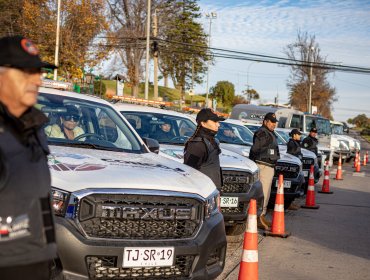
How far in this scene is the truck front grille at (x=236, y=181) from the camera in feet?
28.1

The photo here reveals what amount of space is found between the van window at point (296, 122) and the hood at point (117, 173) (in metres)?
23.3

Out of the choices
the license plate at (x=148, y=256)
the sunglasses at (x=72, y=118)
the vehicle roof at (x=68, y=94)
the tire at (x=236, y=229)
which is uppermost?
the vehicle roof at (x=68, y=94)

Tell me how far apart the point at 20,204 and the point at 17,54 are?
0.66 metres

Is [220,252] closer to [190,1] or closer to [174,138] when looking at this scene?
[174,138]

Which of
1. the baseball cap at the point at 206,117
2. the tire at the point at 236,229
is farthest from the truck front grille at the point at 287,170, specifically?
the baseball cap at the point at 206,117

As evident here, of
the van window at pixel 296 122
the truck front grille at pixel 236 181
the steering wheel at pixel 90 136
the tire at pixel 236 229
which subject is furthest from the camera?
the van window at pixel 296 122

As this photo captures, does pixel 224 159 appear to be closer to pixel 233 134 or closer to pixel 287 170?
pixel 287 170

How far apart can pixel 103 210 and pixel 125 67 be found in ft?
148

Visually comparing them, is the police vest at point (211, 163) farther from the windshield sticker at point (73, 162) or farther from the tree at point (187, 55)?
the tree at point (187, 55)

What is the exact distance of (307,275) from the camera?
6895mm

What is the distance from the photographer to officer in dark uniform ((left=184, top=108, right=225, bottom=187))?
704 centimetres

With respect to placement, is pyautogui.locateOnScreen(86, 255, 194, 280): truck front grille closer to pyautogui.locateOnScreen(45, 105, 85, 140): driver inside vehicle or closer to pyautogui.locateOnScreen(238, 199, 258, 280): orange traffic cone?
pyautogui.locateOnScreen(238, 199, 258, 280): orange traffic cone

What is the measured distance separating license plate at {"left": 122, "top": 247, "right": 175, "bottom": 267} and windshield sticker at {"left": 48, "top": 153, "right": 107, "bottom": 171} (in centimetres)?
Result: 72

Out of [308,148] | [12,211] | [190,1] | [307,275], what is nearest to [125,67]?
[190,1]
